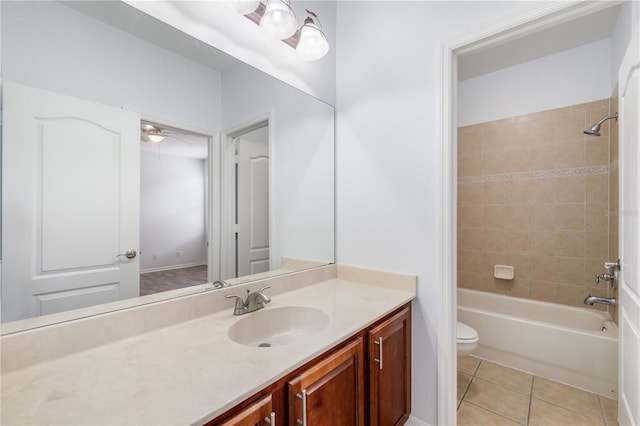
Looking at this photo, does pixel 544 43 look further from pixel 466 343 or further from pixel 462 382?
pixel 462 382

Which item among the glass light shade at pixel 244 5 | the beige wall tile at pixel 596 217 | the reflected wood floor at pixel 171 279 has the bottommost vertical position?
the reflected wood floor at pixel 171 279

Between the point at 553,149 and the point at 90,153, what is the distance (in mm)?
3189

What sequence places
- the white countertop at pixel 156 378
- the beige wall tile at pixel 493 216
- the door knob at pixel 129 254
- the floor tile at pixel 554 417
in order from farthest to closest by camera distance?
1. the beige wall tile at pixel 493 216
2. the floor tile at pixel 554 417
3. the door knob at pixel 129 254
4. the white countertop at pixel 156 378

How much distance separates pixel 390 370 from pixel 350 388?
329 mm

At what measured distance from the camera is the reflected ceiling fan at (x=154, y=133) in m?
1.07

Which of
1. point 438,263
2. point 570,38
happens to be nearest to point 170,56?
point 438,263

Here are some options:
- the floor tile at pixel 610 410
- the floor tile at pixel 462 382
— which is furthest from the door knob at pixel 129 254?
the floor tile at pixel 610 410

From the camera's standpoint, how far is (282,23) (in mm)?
1317

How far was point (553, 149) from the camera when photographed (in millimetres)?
2414

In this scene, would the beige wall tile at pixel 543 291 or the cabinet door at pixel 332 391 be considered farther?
the beige wall tile at pixel 543 291

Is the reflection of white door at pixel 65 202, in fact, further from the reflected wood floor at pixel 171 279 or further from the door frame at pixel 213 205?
the door frame at pixel 213 205

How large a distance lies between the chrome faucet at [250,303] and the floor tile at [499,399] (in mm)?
1610

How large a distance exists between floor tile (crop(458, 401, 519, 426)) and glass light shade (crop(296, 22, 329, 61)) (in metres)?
2.28

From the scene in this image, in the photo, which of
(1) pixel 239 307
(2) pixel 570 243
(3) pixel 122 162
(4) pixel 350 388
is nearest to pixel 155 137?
(3) pixel 122 162
